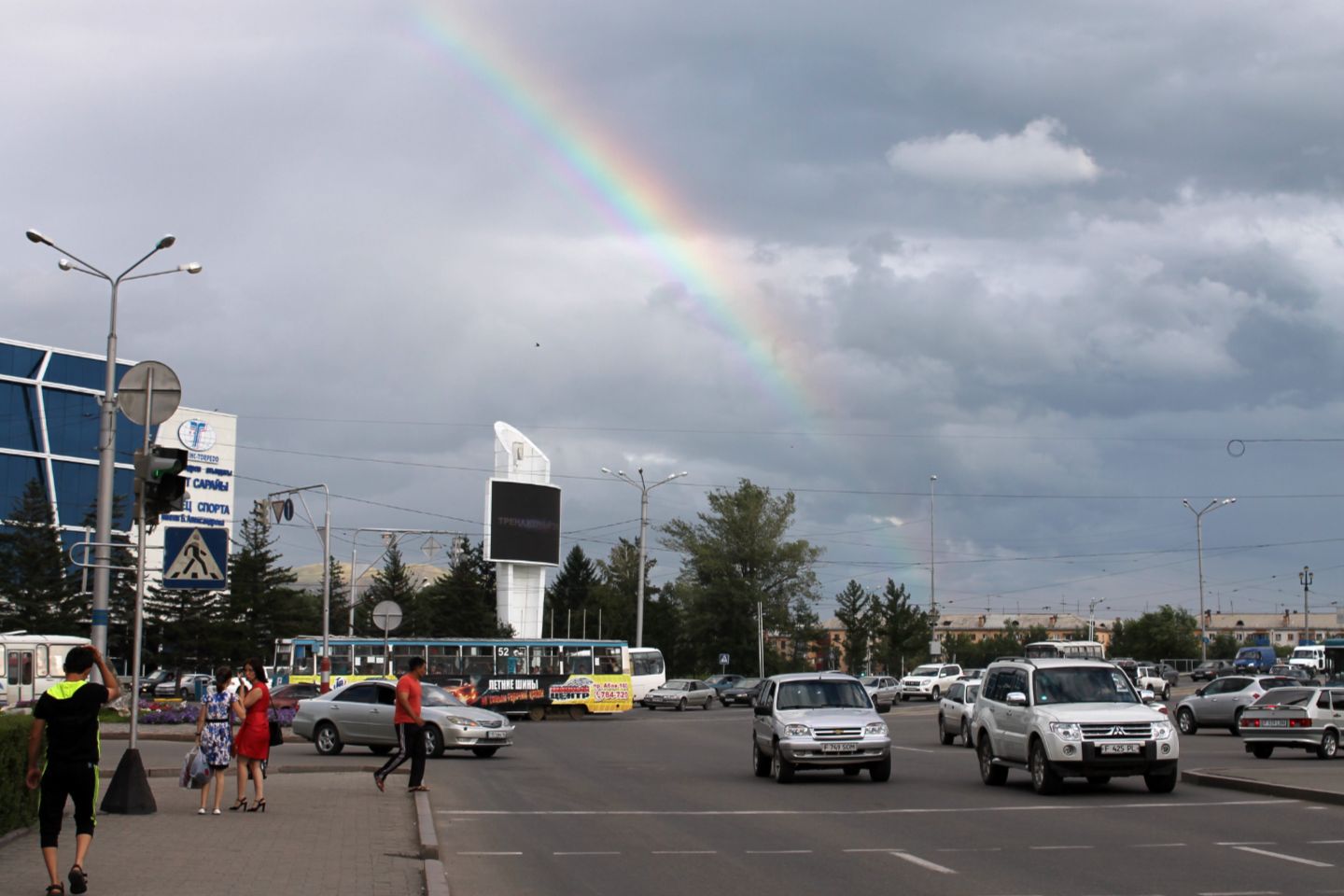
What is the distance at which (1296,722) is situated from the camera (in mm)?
27188

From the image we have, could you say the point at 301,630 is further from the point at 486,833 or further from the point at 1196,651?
the point at 1196,651

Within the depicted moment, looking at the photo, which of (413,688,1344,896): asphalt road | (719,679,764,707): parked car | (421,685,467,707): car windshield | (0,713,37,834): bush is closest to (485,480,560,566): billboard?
(719,679,764,707): parked car

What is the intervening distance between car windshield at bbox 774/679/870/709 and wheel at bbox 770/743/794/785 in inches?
29.7

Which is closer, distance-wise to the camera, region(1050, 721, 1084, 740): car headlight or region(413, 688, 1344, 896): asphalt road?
region(413, 688, 1344, 896): asphalt road

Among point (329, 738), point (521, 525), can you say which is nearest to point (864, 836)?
point (329, 738)

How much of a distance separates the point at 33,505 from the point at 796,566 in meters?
57.2

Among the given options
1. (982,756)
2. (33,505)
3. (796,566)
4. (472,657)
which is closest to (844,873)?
(982,756)

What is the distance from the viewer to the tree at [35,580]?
72.4m

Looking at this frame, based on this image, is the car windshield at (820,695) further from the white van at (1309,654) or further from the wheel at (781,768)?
the white van at (1309,654)

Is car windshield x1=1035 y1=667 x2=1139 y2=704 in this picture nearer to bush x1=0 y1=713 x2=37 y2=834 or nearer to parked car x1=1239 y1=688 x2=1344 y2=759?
parked car x1=1239 y1=688 x2=1344 y2=759

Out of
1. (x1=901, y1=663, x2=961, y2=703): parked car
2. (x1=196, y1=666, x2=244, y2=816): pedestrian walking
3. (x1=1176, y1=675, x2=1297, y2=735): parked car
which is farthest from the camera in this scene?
(x1=901, y1=663, x2=961, y2=703): parked car

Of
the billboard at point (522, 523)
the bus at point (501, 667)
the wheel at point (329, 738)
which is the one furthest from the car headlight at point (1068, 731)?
the billboard at point (522, 523)

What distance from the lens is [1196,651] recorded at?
481 ft

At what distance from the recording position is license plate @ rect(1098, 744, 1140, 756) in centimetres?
1819
